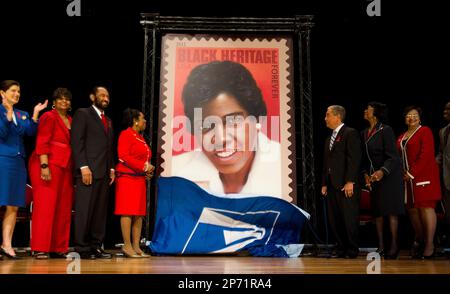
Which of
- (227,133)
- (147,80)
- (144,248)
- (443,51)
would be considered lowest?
(144,248)

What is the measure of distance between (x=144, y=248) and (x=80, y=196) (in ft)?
3.87

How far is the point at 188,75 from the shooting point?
553 cm

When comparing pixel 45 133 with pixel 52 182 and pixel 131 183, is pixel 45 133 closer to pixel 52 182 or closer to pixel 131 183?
pixel 52 182

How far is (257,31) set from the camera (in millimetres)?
5629

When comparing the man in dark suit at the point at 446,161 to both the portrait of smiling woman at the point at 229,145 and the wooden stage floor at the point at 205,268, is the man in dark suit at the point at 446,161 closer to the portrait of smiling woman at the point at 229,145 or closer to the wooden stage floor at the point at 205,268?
the wooden stage floor at the point at 205,268

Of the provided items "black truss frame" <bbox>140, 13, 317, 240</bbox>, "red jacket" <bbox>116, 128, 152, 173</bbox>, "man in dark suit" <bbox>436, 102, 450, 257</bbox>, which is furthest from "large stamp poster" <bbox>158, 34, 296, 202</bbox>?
"man in dark suit" <bbox>436, 102, 450, 257</bbox>

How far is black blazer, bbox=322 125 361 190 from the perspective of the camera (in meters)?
4.54

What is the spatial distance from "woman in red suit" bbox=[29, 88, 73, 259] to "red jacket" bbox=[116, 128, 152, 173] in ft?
1.47

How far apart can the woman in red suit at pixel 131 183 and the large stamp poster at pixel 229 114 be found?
34.0 inches

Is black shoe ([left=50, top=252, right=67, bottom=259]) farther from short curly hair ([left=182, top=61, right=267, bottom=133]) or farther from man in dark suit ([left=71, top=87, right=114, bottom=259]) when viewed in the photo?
short curly hair ([left=182, top=61, right=267, bottom=133])
